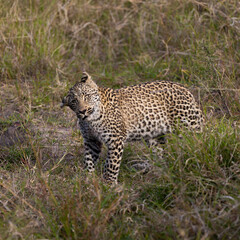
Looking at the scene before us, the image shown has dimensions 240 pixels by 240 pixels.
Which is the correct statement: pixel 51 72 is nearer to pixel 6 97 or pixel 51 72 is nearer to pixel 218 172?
pixel 6 97

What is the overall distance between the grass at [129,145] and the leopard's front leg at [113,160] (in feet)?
0.53

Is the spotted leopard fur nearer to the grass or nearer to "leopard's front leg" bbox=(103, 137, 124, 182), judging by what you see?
"leopard's front leg" bbox=(103, 137, 124, 182)

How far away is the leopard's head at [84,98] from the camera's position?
19.2 feet

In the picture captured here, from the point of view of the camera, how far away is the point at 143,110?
646 cm

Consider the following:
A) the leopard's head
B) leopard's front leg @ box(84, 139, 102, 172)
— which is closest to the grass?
leopard's front leg @ box(84, 139, 102, 172)

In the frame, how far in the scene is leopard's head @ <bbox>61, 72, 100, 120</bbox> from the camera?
585 cm

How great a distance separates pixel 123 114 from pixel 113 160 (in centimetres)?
A: 68

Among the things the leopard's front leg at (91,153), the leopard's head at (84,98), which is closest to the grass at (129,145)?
the leopard's front leg at (91,153)

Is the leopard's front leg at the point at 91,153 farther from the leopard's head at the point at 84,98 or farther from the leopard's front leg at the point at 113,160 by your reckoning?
the leopard's head at the point at 84,98

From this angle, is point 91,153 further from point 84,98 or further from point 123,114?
point 84,98

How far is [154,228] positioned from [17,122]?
4.00m

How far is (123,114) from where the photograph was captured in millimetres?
6348

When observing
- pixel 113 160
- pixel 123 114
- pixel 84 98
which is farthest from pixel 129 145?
pixel 84 98

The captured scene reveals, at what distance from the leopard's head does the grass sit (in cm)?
61
